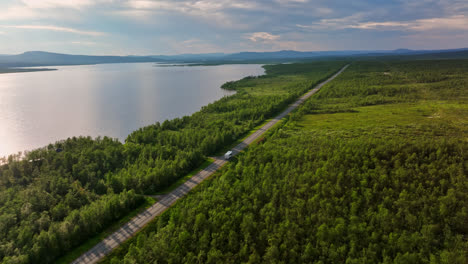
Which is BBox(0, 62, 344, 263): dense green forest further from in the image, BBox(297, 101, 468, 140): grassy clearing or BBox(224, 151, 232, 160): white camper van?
BBox(297, 101, 468, 140): grassy clearing

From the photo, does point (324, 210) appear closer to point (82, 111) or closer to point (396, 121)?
point (396, 121)

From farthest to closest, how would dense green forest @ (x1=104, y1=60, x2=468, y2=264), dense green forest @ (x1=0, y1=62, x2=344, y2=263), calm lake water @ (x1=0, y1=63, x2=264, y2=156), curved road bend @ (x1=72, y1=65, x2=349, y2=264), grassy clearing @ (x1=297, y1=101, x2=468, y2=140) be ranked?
calm lake water @ (x1=0, y1=63, x2=264, y2=156) < grassy clearing @ (x1=297, y1=101, x2=468, y2=140) < dense green forest @ (x1=0, y1=62, x2=344, y2=263) < curved road bend @ (x1=72, y1=65, x2=349, y2=264) < dense green forest @ (x1=104, y1=60, x2=468, y2=264)

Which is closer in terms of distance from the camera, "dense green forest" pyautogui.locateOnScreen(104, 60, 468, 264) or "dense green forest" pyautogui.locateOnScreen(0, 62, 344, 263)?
"dense green forest" pyautogui.locateOnScreen(104, 60, 468, 264)

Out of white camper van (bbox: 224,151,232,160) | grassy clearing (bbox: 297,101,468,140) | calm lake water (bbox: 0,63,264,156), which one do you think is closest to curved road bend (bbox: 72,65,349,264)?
white camper van (bbox: 224,151,232,160)

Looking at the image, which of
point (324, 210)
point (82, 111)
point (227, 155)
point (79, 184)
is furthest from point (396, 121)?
point (82, 111)

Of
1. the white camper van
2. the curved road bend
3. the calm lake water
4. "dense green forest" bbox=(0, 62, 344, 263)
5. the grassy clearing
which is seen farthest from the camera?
the calm lake water

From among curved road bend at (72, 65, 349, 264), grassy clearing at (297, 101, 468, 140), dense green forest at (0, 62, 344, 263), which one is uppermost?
grassy clearing at (297, 101, 468, 140)

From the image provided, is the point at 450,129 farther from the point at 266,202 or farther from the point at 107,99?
the point at 107,99
